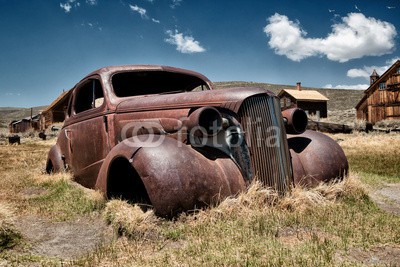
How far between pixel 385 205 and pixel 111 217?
10.3 feet

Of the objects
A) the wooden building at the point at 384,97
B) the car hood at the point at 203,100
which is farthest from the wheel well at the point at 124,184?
the wooden building at the point at 384,97

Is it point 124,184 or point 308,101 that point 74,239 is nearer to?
point 124,184

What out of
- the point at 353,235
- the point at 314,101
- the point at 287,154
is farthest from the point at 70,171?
the point at 314,101

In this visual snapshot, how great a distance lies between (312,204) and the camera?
3.33 meters

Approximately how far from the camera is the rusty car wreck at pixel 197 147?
2898mm

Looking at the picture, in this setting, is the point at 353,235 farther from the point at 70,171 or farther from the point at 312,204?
the point at 70,171

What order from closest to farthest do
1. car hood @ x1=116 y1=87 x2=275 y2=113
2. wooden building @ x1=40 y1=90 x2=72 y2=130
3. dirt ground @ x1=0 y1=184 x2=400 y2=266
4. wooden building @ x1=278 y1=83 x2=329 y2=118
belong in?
dirt ground @ x1=0 y1=184 x2=400 y2=266 → car hood @ x1=116 y1=87 x2=275 y2=113 → wooden building @ x1=40 y1=90 x2=72 y2=130 → wooden building @ x1=278 y1=83 x2=329 y2=118

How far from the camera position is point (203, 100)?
345 centimetres

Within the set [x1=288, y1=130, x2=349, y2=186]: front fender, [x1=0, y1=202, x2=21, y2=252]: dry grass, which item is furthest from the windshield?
[x1=0, y1=202, x2=21, y2=252]: dry grass

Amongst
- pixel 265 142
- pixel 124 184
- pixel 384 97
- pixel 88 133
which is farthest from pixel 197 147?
pixel 384 97

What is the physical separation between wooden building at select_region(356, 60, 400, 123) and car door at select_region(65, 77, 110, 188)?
31.8 m

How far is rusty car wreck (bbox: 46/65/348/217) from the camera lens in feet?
9.51

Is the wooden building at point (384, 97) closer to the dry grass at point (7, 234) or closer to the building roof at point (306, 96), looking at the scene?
the building roof at point (306, 96)

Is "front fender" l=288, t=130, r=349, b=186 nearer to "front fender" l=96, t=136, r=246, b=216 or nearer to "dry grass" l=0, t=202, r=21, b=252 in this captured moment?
"front fender" l=96, t=136, r=246, b=216
